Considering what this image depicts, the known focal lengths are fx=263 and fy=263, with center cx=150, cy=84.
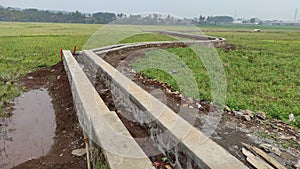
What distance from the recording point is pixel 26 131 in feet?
15.2

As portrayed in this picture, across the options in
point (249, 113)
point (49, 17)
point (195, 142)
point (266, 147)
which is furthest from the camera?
point (49, 17)

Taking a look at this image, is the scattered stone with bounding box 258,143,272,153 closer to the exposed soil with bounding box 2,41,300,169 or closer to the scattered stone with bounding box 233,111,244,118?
the exposed soil with bounding box 2,41,300,169

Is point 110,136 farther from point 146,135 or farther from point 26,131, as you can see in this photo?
point 26,131

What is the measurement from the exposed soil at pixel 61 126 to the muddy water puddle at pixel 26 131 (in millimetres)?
132

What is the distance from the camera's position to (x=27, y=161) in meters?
3.66

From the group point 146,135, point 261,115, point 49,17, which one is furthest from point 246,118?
point 49,17

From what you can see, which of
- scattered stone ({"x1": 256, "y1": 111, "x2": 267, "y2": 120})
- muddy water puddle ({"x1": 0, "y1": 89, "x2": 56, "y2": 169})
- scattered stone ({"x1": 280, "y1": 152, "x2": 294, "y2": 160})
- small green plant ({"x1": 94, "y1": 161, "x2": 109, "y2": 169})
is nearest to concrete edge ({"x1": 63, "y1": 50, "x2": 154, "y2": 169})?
small green plant ({"x1": 94, "y1": 161, "x2": 109, "y2": 169})

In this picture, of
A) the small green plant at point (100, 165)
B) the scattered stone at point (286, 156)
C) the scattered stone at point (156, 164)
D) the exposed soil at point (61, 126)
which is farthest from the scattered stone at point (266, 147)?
the exposed soil at point (61, 126)

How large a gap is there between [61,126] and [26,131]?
587 millimetres

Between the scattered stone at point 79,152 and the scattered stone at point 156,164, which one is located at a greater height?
the scattered stone at point 156,164

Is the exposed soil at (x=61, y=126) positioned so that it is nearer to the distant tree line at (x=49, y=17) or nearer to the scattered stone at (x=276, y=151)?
the scattered stone at (x=276, y=151)

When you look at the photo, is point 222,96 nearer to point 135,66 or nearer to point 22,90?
point 135,66

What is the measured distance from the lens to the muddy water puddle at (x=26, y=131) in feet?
12.6

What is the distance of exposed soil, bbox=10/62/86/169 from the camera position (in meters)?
3.55
